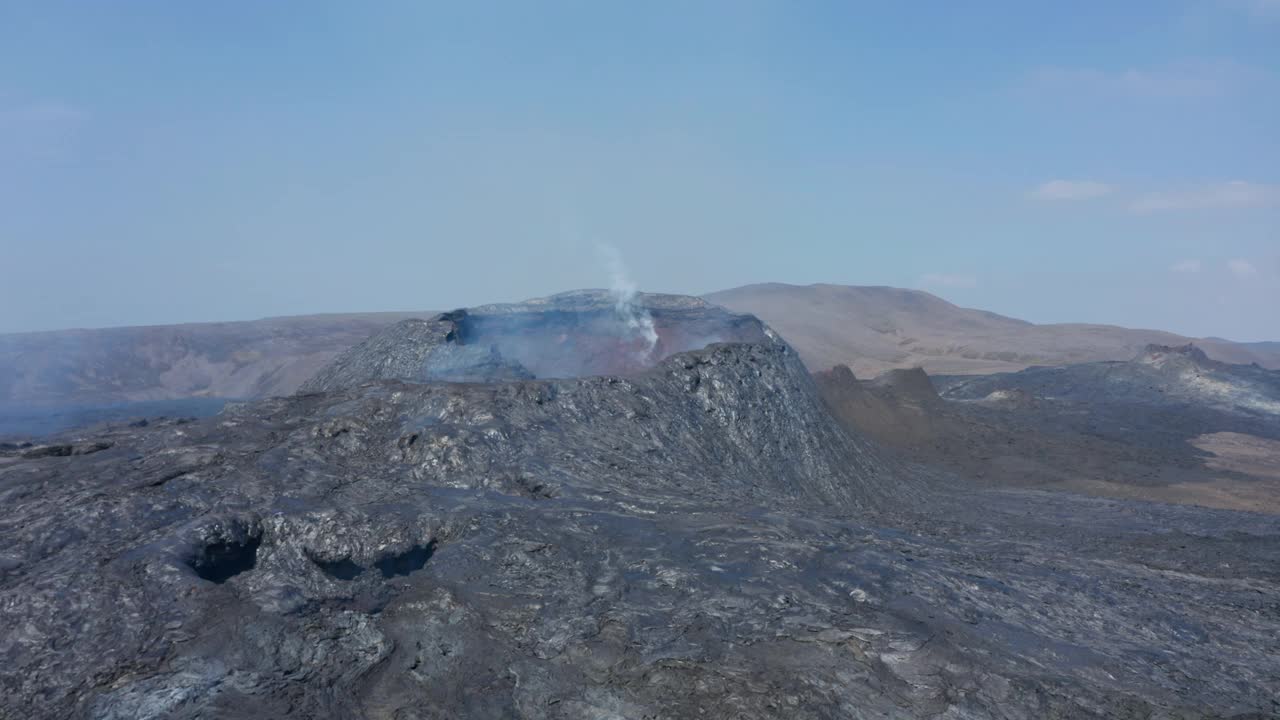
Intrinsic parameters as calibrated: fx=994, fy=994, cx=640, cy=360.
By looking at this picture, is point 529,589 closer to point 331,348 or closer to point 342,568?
point 342,568

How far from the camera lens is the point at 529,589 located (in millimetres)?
6301

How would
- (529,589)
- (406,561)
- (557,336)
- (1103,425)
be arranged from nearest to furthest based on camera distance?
(529,589)
(406,561)
(557,336)
(1103,425)

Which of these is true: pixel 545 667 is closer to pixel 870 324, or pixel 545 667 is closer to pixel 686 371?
pixel 686 371

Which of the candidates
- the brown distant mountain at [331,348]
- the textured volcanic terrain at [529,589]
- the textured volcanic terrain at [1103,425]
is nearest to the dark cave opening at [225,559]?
the textured volcanic terrain at [529,589]

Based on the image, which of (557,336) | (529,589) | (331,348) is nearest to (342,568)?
(529,589)

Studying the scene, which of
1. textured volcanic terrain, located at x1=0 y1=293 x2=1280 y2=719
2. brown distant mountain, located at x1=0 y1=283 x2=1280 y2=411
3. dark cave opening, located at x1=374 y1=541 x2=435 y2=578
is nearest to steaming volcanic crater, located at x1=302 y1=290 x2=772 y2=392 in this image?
textured volcanic terrain, located at x1=0 y1=293 x2=1280 y2=719

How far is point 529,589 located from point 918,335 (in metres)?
61.2

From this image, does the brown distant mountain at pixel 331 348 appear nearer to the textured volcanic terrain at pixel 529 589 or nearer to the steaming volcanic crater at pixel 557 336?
the steaming volcanic crater at pixel 557 336

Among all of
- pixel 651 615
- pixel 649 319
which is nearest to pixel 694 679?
pixel 651 615

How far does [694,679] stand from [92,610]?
11.1 ft

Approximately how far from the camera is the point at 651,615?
19.9ft

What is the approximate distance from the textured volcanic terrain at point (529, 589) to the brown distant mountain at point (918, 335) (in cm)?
3529

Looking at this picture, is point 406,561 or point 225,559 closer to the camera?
point 225,559

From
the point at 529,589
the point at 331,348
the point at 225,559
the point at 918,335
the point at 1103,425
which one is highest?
the point at 918,335
